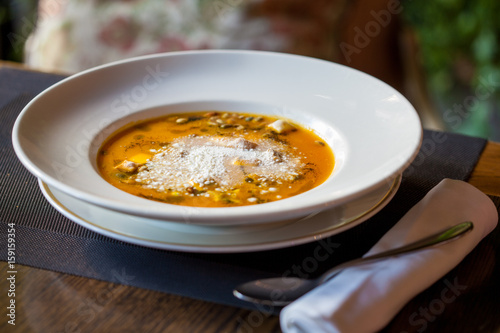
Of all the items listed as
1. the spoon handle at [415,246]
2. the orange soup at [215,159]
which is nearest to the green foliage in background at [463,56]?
the orange soup at [215,159]

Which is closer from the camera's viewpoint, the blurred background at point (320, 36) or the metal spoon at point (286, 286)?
the metal spoon at point (286, 286)

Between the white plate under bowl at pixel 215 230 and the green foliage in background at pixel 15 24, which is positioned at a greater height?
the white plate under bowl at pixel 215 230

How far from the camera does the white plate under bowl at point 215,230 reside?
95cm

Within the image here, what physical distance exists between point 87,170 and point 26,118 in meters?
0.19

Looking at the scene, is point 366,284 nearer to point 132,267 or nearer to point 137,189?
point 132,267

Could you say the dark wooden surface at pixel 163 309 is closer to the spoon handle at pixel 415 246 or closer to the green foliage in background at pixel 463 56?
the spoon handle at pixel 415 246

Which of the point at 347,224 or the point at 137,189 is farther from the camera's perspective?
the point at 137,189

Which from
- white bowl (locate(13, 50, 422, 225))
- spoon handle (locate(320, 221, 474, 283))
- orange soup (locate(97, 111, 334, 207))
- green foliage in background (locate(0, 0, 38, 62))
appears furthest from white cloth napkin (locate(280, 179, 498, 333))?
green foliage in background (locate(0, 0, 38, 62))

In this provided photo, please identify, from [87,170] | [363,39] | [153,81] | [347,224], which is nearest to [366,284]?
[347,224]

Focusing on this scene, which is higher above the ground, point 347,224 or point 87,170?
point 347,224

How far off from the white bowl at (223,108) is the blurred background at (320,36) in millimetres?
994

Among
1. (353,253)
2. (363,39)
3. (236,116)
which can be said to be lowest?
(363,39)

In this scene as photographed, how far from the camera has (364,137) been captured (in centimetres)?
130

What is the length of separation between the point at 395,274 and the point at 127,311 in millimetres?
427
